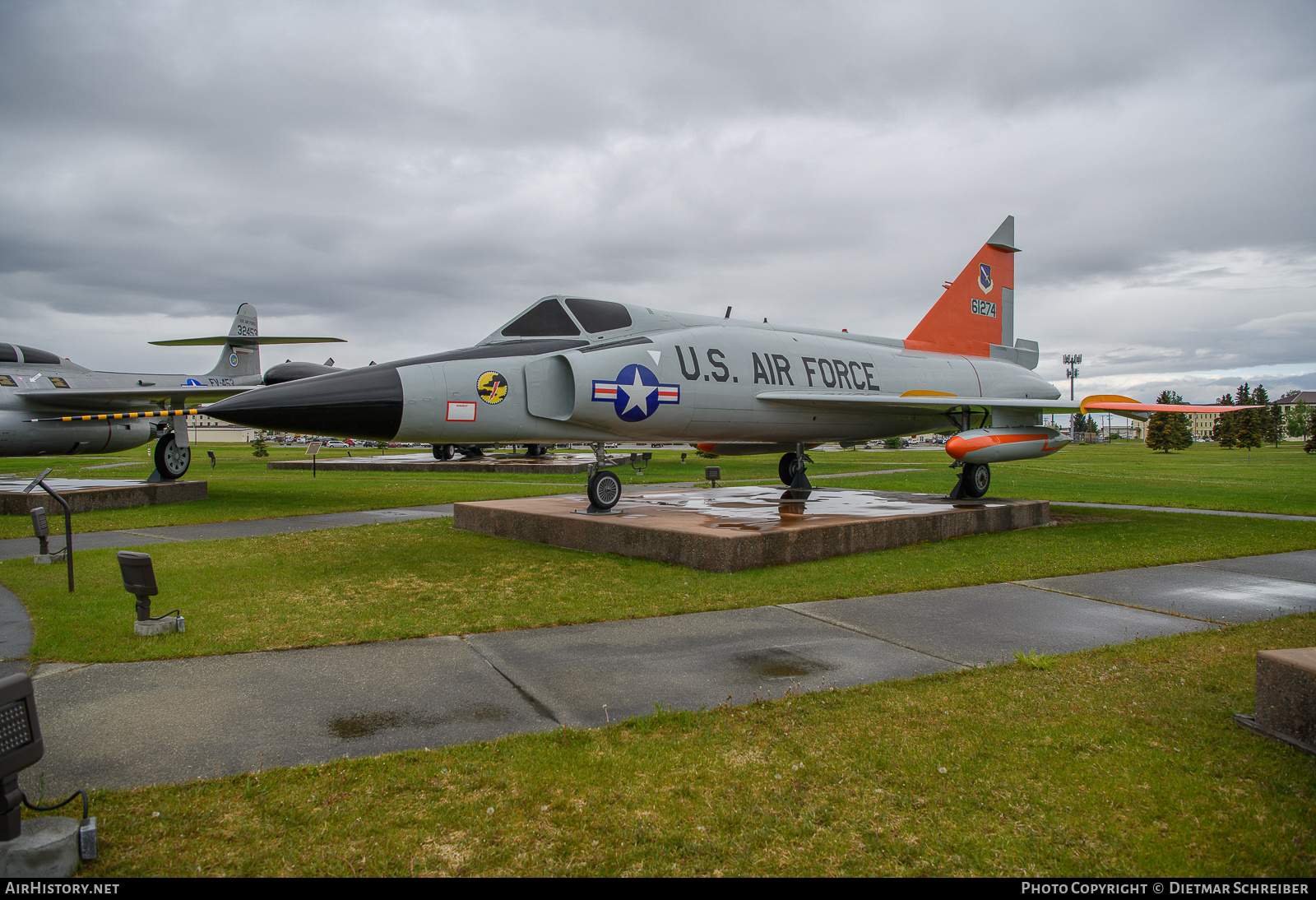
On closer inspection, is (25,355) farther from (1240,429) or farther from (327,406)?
(1240,429)

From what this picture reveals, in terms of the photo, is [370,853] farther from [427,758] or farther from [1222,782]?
[1222,782]

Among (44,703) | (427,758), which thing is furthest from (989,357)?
(44,703)

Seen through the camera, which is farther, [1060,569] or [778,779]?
[1060,569]

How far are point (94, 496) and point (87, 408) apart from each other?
498cm

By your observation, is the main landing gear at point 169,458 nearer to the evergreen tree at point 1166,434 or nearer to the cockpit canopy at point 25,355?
the cockpit canopy at point 25,355

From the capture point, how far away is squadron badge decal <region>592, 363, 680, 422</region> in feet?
28.2

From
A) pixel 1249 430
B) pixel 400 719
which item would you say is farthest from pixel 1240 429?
pixel 400 719

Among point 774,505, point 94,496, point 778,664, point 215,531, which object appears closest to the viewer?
point 778,664

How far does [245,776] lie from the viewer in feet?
10.3

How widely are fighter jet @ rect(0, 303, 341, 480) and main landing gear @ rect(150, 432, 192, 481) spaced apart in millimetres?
18

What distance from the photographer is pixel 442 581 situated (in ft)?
24.1

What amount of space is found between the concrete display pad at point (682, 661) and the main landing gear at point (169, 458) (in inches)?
625

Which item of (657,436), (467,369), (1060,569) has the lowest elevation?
(1060,569)
